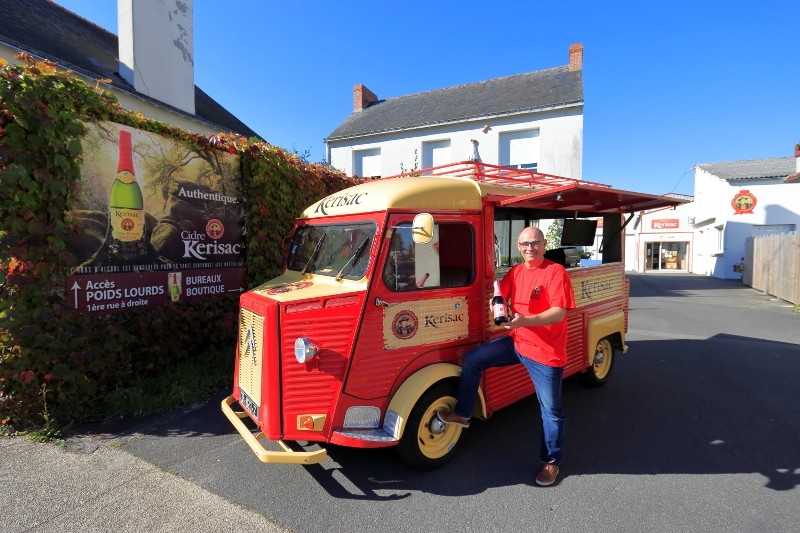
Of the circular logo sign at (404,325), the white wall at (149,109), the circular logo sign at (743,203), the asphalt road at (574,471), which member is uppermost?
the white wall at (149,109)

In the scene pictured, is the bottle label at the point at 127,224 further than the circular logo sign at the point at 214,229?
No

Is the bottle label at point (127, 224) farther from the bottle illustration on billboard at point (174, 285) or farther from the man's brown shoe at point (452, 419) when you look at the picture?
the man's brown shoe at point (452, 419)

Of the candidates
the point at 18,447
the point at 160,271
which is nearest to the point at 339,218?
the point at 160,271

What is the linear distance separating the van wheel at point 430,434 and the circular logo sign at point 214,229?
374 centimetres

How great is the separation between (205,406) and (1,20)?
34.0 feet

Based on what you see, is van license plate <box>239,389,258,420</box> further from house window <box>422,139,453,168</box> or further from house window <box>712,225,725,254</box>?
house window <box>712,225,725,254</box>

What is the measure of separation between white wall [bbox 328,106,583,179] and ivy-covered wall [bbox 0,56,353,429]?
12897mm

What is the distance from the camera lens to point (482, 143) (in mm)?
17141

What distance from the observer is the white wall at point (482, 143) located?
15.7 meters

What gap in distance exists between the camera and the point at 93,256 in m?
4.08

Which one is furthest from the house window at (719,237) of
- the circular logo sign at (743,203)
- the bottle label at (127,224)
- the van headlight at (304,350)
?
the bottle label at (127,224)

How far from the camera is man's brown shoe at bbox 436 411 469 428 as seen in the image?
10.3ft

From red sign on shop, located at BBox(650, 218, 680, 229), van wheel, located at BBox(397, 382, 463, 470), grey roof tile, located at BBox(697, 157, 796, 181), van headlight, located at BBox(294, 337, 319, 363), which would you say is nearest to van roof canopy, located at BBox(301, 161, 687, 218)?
van headlight, located at BBox(294, 337, 319, 363)

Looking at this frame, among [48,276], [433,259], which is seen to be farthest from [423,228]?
[48,276]
